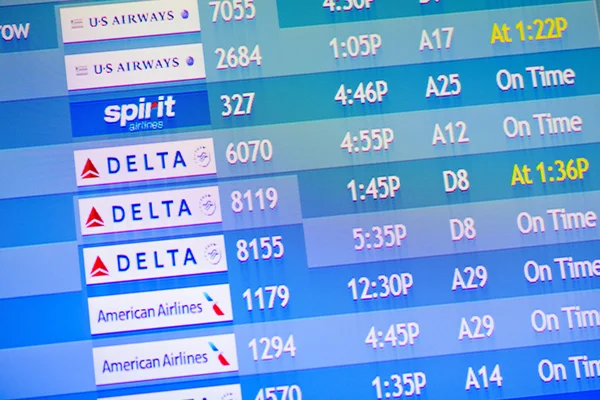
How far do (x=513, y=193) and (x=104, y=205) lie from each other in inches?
38.7

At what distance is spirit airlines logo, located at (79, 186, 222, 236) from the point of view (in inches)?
73.7

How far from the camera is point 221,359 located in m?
1.84

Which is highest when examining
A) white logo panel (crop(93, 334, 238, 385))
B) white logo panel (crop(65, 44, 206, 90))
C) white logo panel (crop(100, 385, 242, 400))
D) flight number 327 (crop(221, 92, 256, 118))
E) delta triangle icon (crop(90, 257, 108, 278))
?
white logo panel (crop(65, 44, 206, 90))

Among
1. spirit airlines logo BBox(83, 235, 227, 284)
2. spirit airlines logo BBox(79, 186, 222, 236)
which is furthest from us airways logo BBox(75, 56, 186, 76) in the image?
spirit airlines logo BBox(83, 235, 227, 284)

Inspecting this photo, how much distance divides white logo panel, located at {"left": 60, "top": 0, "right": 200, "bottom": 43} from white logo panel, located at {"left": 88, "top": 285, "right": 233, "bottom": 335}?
63 cm

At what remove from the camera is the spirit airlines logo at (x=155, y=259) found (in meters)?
1.86

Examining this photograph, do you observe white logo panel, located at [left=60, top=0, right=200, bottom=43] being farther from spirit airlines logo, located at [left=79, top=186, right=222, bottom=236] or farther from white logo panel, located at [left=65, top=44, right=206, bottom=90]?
spirit airlines logo, located at [left=79, top=186, right=222, bottom=236]

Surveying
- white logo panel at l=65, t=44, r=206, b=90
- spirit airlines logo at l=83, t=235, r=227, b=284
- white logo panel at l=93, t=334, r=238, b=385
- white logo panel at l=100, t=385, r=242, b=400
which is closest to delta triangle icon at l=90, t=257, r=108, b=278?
spirit airlines logo at l=83, t=235, r=227, b=284

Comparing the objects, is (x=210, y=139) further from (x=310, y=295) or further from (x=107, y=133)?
(x=310, y=295)

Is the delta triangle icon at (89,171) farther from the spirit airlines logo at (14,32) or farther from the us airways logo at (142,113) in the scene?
the spirit airlines logo at (14,32)

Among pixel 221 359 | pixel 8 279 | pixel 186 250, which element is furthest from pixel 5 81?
pixel 221 359

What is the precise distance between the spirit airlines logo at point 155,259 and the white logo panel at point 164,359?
0.16 meters

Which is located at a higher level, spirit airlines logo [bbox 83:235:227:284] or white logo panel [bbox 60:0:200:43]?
A: white logo panel [bbox 60:0:200:43]

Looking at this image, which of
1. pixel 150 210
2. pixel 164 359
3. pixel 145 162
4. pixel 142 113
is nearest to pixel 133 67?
pixel 142 113
